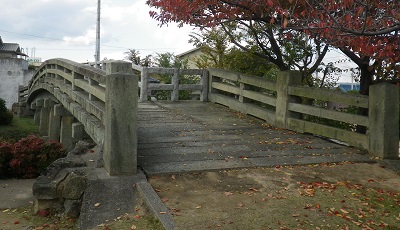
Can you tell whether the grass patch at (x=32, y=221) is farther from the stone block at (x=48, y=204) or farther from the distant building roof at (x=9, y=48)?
the distant building roof at (x=9, y=48)

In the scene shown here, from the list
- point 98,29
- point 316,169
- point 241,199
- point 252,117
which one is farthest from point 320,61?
point 98,29

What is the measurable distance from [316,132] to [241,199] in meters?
4.10

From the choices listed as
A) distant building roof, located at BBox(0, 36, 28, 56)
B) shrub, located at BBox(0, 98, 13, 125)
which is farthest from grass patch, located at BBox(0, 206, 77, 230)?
distant building roof, located at BBox(0, 36, 28, 56)

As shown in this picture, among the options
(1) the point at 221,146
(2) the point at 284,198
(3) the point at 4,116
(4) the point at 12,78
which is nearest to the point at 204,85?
(1) the point at 221,146

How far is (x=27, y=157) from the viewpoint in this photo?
13.2 metres

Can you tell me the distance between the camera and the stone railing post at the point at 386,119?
23.4ft

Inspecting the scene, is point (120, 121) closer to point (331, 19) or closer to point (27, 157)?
point (331, 19)

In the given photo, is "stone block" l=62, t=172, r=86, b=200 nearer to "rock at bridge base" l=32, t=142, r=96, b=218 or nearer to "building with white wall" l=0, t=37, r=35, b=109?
"rock at bridge base" l=32, t=142, r=96, b=218

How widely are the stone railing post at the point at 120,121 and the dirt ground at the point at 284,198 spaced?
525 mm

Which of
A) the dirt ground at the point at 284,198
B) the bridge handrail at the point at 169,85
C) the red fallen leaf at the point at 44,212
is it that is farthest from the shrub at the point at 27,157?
the dirt ground at the point at 284,198

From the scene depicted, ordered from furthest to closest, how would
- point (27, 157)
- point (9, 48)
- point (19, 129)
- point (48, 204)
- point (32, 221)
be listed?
1. point (9, 48)
2. point (19, 129)
3. point (27, 157)
4. point (32, 221)
5. point (48, 204)

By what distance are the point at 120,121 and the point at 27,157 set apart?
8662mm

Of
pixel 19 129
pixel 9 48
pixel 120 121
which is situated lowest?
pixel 19 129

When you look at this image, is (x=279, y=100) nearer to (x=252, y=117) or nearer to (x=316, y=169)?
(x=252, y=117)
